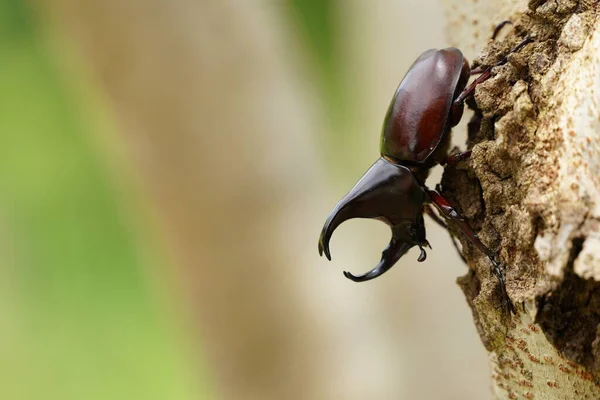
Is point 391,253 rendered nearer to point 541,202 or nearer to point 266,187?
point 541,202

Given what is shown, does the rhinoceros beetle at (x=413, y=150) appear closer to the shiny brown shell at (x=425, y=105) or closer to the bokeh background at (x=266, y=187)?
the shiny brown shell at (x=425, y=105)

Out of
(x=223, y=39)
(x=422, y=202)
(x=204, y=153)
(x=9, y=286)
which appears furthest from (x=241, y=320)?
(x=9, y=286)

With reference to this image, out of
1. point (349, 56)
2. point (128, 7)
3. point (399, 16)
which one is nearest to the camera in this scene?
point (399, 16)

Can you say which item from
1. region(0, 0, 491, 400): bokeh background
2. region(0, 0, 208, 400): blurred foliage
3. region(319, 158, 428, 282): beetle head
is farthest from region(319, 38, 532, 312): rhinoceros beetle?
region(0, 0, 208, 400): blurred foliage

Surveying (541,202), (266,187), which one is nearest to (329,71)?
(266,187)

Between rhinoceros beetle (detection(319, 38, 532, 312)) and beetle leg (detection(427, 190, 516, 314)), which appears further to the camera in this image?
rhinoceros beetle (detection(319, 38, 532, 312))

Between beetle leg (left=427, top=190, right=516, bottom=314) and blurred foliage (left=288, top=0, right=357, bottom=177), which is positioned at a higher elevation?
blurred foliage (left=288, top=0, right=357, bottom=177)

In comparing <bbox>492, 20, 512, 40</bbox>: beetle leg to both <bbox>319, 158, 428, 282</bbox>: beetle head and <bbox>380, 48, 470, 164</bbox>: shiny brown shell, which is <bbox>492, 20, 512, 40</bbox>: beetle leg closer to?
<bbox>380, 48, 470, 164</bbox>: shiny brown shell

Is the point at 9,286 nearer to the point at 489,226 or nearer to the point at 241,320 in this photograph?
the point at 241,320
